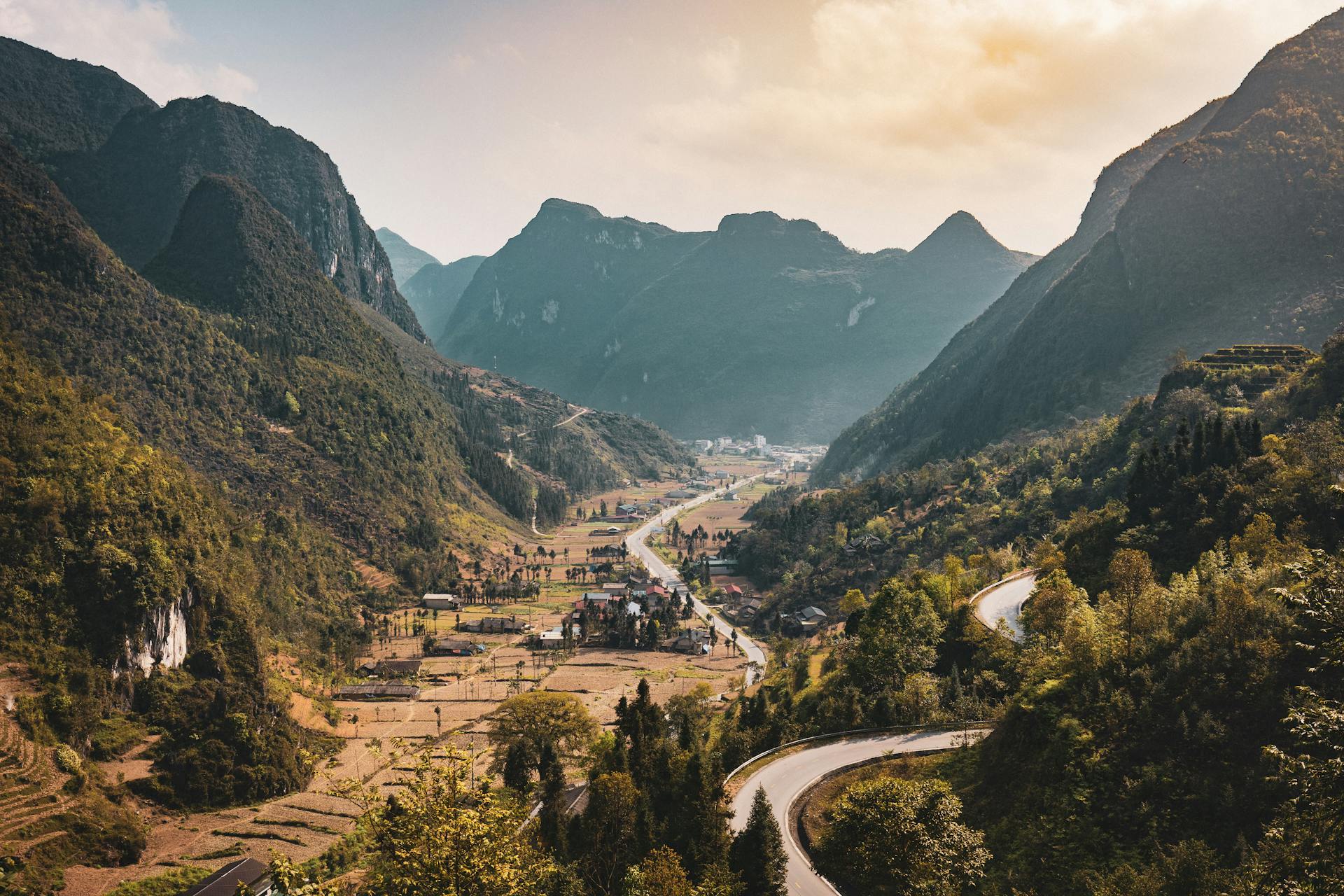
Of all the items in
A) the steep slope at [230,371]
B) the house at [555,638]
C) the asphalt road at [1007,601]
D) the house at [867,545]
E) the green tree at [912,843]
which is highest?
the steep slope at [230,371]

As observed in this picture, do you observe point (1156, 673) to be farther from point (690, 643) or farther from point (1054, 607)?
point (690, 643)

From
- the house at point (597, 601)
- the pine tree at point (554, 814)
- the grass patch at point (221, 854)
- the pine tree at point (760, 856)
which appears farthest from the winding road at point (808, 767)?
the house at point (597, 601)

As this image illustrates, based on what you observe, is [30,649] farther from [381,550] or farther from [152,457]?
[381,550]

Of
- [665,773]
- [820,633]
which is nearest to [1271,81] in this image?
[820,633]

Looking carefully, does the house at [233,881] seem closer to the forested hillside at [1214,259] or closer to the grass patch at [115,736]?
the grass patch at [115,736]

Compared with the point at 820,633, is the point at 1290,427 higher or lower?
higher

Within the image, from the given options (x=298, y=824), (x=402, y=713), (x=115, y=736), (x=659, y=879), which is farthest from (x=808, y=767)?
(x=402, y=713)
